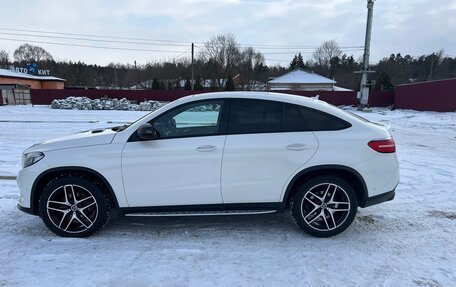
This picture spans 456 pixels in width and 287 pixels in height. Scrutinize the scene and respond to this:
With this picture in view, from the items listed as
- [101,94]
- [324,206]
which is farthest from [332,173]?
[101,94]

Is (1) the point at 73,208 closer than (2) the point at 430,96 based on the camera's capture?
Yes

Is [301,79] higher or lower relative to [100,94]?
higher

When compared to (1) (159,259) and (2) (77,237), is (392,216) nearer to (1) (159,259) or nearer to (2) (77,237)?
(1) (159,259)

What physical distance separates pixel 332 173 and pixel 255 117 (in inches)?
45.9

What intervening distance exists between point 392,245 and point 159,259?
2685 mm

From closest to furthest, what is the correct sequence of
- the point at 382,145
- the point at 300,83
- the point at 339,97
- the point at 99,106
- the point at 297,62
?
the point at 382,145
the point at 99,106
the point at 339,97
the point at 300,83
the point at 297,62

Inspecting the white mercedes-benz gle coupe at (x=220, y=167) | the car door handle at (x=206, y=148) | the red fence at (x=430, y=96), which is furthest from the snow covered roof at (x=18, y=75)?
the car door handle at (x=206, y=148)

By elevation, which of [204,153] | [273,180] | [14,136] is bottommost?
[14,136]

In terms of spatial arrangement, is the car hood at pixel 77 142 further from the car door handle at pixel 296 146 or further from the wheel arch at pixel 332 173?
the wheel arch at pixel 332 173

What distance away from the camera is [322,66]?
94.8 meters

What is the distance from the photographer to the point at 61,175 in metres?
4.04

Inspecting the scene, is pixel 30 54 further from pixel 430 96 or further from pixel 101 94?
pixel 430 96

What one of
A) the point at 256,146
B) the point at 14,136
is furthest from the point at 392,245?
the point at 14,136

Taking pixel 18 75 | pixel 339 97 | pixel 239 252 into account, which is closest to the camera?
pixel 239 252
